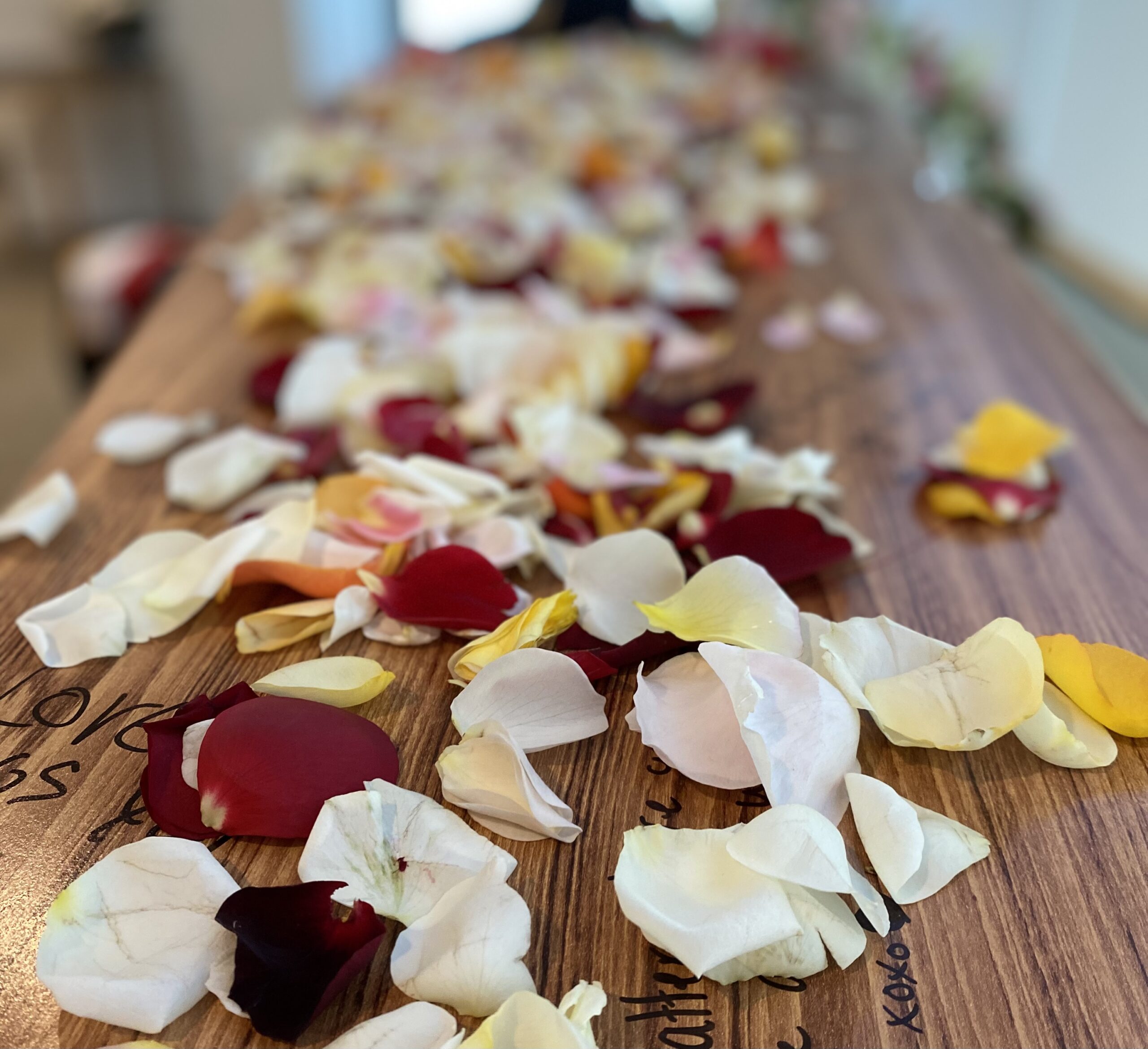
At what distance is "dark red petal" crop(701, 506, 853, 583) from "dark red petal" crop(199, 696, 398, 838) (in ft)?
0.57

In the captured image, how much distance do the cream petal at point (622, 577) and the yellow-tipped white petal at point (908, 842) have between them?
11 centimetres

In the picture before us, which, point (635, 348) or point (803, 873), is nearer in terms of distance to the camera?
point (803, 873)

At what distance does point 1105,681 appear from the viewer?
0.36m

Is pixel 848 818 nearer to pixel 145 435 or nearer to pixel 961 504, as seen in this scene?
pixel 961 504

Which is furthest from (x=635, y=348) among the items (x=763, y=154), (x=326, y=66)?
(x=326, y=66)

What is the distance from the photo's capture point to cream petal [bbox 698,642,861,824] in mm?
323

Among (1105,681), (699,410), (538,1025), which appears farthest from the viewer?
(699,410)

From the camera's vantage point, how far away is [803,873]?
0.29 m

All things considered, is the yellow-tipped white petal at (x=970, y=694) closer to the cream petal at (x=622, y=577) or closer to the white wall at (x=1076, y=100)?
the cream petal at (x=622, y=577)

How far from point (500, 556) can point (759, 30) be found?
2598 millimetres

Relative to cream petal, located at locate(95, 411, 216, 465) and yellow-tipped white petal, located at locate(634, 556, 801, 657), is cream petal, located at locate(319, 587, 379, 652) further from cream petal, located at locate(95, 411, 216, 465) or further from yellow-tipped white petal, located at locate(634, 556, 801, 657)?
cream petal, located at locate(95, 411, 216, 465)

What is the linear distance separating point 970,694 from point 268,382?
1.61ft

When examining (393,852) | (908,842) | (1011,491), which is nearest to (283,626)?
(393,852)

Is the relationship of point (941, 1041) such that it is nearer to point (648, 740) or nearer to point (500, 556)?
point (648, 740)
